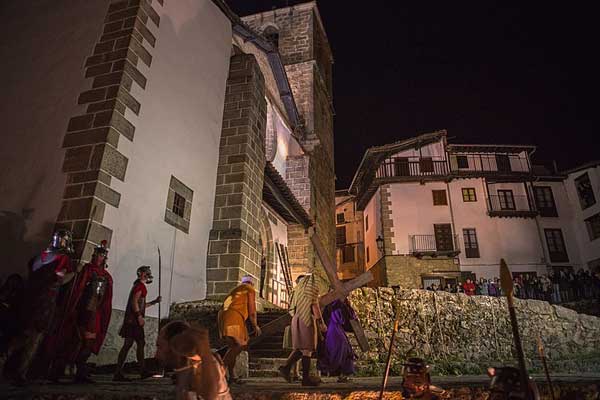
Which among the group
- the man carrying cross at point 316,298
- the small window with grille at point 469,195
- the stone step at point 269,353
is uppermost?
the small window with grille at point 469,195

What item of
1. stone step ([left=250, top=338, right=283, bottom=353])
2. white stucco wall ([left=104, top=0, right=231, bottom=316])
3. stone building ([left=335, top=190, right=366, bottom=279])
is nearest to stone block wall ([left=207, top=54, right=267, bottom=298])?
white stucco wall ([left=104, top=0, right=231, bottom=316])

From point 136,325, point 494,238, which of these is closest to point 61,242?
point 136,325

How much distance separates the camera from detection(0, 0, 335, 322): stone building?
5758mm

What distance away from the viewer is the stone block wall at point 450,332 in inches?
309

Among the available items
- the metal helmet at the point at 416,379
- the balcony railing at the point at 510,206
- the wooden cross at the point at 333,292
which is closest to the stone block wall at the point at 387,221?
the balcony railing at the point at 510,206

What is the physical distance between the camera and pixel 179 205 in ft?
24.9

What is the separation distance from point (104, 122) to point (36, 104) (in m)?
1.76

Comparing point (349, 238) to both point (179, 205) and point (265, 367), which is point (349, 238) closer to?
point (179, 205)

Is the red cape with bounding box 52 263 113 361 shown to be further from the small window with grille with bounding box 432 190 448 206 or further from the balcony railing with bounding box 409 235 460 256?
the small window with grille with bounding box 432 190 448 206

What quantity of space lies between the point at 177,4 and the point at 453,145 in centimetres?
2176

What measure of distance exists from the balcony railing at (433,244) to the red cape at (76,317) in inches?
826

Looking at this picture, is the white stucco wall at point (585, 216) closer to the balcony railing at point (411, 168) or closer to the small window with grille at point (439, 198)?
the small window with grille at point (439, 198)

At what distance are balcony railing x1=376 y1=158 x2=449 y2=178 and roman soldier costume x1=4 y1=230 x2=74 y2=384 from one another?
2306cm

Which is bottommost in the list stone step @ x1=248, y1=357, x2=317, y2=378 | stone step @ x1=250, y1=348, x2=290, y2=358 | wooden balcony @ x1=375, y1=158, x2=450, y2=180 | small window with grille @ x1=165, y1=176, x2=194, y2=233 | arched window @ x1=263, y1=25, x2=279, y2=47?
stone step @ x1=248, y1=357, x2=317, y2=378
